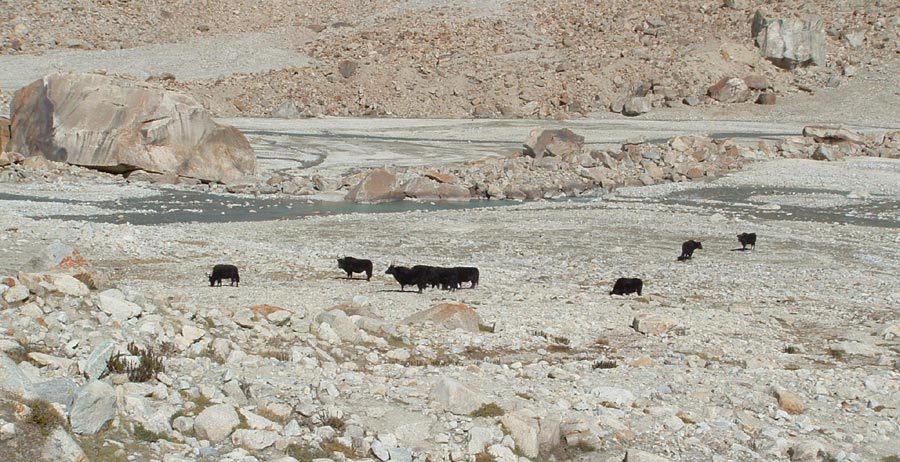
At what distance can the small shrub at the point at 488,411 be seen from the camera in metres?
9.41

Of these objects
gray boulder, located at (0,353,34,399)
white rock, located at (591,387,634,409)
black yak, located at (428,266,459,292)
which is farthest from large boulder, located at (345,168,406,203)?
gray boulder, located at (0,353,34,399)

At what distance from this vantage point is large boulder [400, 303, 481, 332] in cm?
1380

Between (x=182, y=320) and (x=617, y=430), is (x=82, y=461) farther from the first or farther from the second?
(x=617, y=430)

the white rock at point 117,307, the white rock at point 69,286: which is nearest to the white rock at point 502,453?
the white rock at point 117,307

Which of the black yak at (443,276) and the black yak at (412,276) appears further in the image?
the black yak at (443,276)

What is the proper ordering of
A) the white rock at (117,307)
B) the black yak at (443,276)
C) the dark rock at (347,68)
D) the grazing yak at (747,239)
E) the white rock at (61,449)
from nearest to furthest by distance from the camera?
the white rock at (61,449), the white rock at (117,307), the black yak at (443,276), the grazing yak at (747,239), the dark rock at (347,68)

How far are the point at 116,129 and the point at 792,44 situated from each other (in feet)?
195

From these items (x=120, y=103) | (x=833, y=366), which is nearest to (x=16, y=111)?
(x=120, y=103)

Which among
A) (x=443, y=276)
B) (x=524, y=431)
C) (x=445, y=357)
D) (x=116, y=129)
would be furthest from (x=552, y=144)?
(x=524, y=431)

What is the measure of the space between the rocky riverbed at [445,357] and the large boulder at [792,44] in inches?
2369

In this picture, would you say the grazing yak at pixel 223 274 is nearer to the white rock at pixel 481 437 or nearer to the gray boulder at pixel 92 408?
the white rock at pixel 481 437

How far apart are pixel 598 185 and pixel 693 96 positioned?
36106mm

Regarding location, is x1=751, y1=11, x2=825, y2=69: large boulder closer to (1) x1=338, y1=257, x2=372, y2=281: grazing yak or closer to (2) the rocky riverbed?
(2) the rocky riverbed

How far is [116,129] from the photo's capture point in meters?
38.5
